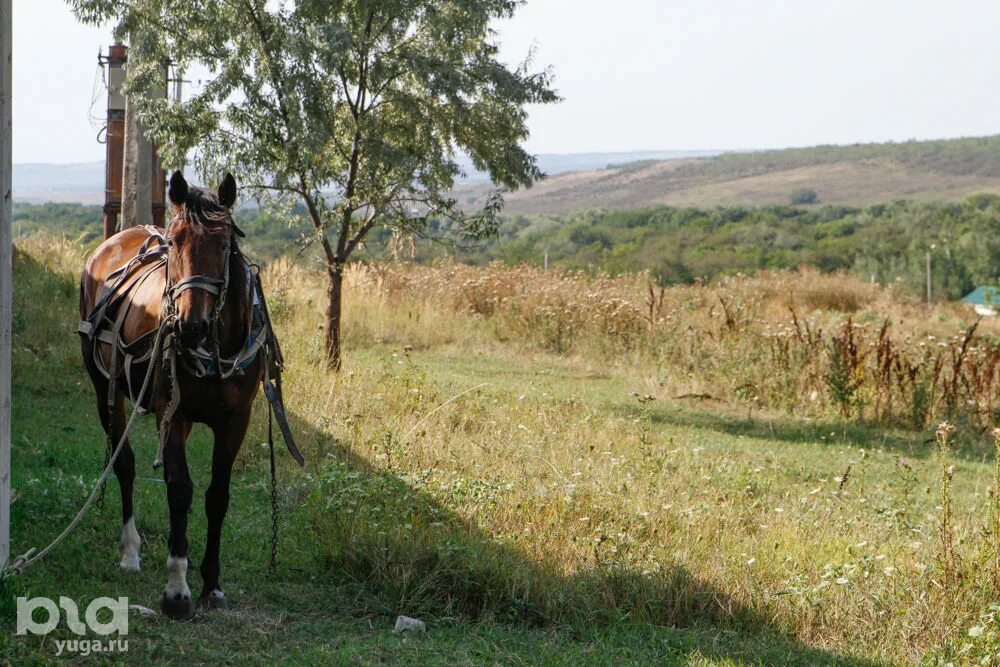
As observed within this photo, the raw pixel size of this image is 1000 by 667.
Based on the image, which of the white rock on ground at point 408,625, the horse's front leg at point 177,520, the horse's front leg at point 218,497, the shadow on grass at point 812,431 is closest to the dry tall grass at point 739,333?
the shadow on grass at point 812,431

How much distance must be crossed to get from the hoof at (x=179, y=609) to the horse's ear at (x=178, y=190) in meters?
1.94

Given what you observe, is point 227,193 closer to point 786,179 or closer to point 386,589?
point 386,589

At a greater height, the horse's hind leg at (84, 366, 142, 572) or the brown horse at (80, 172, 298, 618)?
the brown horse at (80, 172, 298, 618)

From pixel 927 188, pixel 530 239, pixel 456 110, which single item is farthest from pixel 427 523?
pixel 927 188

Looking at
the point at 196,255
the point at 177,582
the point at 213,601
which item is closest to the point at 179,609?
the point at 177,582

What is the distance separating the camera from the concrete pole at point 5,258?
17.2 feet

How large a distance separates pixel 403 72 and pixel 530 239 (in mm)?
54634

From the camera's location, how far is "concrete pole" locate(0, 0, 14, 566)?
5.23 m

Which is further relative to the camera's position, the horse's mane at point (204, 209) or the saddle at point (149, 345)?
the saddle at point (149, 345)

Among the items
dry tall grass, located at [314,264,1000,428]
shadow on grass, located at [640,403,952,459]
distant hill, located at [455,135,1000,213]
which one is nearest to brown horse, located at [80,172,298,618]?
shadow on grass, located at [640,403,952,459]

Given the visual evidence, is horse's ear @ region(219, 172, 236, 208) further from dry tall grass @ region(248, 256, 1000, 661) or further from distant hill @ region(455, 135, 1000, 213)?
distant hill @ region(455, 135, 1000, 213)

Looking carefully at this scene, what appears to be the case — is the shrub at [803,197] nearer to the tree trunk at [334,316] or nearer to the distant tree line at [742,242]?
the distant tree line at [742,242]

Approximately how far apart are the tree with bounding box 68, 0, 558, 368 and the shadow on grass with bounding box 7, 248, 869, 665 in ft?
20.3

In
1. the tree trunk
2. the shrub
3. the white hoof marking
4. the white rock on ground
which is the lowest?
the white rock on ground
